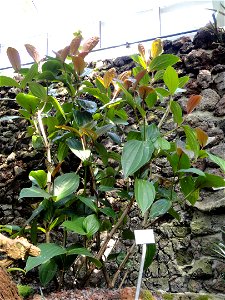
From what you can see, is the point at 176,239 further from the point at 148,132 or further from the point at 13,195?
the point at 13,195

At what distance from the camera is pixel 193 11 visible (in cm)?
242

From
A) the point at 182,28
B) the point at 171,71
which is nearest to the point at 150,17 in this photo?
the point at 182,28

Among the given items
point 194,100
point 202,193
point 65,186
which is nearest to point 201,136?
point 194,100

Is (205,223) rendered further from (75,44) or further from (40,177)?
(75,44)

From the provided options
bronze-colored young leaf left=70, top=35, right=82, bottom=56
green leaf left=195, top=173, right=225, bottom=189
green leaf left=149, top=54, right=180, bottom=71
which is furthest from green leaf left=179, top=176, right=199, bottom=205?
bronze-colored young leaf left=70, top=35, right=82, bottom=56

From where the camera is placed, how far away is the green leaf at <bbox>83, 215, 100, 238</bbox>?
1270mm

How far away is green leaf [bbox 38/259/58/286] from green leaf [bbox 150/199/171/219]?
44cm

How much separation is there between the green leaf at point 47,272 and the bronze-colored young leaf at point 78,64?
2.83 ft

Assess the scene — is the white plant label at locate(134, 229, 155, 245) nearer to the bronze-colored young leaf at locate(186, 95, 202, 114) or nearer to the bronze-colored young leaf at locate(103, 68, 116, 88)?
the bronze-colored young leaf at locate(186, 95, 202, 114)

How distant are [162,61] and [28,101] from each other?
63 cm

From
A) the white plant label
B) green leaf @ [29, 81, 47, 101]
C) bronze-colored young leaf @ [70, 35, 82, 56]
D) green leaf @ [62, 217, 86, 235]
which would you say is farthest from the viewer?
bronze-colored young leaf @ [70, 35, 82, 56]

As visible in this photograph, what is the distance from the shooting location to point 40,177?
1.47 metres

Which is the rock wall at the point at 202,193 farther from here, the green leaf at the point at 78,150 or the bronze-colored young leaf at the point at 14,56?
the green leaf at the point at 78,150

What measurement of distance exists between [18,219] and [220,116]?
4.51ft
